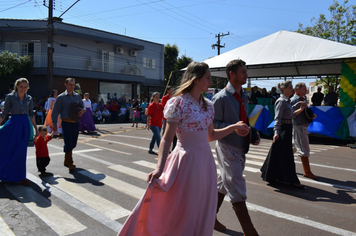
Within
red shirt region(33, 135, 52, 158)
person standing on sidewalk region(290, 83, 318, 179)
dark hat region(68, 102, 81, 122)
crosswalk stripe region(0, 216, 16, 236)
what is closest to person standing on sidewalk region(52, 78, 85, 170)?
dark hat region(68, 102, 81, 122)

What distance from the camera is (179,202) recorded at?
2654 millimetres

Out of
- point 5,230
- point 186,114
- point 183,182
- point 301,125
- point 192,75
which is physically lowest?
point 5,230

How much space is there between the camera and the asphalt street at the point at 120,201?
3.78 m

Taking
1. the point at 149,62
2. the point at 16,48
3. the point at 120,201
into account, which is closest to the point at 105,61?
the point at 149,62

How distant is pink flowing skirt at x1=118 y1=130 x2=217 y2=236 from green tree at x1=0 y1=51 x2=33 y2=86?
82.5 feet

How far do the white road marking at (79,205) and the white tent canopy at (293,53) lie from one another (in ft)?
41.8

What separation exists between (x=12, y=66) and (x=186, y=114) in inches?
999

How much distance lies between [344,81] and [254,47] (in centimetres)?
529

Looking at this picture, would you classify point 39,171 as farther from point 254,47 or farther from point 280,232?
point 254,47

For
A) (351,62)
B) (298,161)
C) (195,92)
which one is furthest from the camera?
(351,62)

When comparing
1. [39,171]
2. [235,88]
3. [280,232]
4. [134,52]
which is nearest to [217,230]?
[280,232]

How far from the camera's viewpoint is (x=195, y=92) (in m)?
2.94

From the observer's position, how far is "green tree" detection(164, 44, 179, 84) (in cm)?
4344

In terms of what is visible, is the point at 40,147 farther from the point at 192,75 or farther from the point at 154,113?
the point at 192,75
